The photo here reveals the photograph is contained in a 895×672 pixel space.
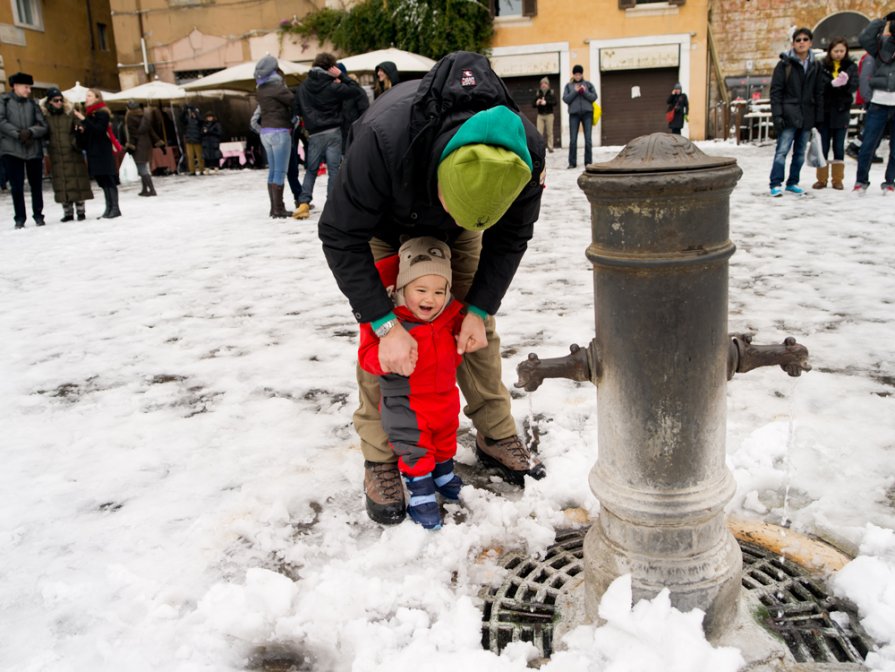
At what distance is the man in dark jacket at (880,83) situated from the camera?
24.5 feet

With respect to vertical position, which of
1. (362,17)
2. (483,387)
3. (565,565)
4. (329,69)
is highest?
(362,17)

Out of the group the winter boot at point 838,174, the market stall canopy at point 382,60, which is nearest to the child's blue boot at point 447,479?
the winter boot at point 838,174

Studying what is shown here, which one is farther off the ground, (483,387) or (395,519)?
(483,387)

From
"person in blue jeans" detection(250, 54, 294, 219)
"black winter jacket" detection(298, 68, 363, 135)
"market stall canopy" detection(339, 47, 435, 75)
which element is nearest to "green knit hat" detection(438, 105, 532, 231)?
"black winter jacket" detection(298, 68, 363, 135)

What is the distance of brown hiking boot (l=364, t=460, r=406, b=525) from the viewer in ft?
7.68

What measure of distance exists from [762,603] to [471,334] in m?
1.08

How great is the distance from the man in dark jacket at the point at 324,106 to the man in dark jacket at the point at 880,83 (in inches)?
212

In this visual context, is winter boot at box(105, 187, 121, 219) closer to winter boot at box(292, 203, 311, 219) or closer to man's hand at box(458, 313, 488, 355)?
winter boot at box(292, 203, 311, 219)

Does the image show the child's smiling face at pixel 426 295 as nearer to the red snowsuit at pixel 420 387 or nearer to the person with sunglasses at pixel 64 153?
the red snowsuit at pixel 420 387

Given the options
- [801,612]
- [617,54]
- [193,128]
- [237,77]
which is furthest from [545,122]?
[801,612]

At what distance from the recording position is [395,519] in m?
2.34

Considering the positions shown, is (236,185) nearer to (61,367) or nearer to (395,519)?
(61,367)

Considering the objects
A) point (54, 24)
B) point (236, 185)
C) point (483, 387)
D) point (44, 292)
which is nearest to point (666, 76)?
point (236, 185)

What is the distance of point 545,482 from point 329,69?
6659mm
